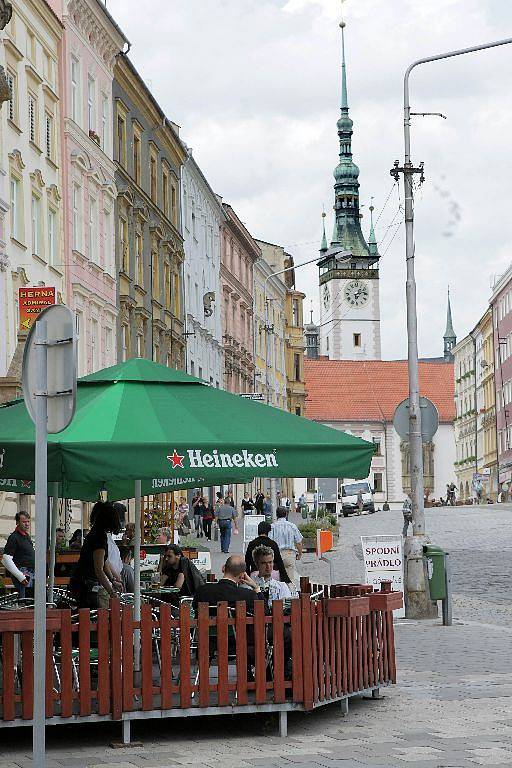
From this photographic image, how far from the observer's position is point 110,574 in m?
14.1

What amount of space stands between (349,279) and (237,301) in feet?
221

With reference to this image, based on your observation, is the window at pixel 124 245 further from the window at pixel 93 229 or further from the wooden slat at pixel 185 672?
the wooden slat at pixel 185 672

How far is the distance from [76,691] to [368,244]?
453 ft

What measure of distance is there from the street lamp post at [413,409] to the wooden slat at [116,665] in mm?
11716

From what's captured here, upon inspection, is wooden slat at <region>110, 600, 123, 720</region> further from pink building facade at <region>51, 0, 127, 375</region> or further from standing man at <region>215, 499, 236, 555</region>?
standing man at <region>215, 499, 236, 555</region>

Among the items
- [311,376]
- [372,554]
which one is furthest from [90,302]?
[311,376]

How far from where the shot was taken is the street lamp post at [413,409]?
22.1 m

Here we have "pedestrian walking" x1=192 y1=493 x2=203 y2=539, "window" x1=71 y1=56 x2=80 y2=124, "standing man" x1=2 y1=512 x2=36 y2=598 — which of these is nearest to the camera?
"standing man" x1=2 y1=512 x2=36 y2=598

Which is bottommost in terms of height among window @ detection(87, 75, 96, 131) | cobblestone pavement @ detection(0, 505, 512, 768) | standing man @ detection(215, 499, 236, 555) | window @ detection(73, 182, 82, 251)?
cobblestone pavement @ detection(0, 505, 512, 768)

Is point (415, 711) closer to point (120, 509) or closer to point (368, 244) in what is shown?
point (120, 509)

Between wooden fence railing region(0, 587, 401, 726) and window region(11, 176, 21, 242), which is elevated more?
window region(11, 176, 21, 242)

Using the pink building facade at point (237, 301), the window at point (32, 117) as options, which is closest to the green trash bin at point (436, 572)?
the window at point (32, 117)

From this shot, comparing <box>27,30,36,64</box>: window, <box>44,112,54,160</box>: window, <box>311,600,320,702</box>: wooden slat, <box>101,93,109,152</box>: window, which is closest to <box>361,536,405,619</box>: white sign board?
<box>311,600,320,702</box>: wooden slat

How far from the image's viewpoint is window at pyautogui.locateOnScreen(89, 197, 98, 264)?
42950 millimetres
